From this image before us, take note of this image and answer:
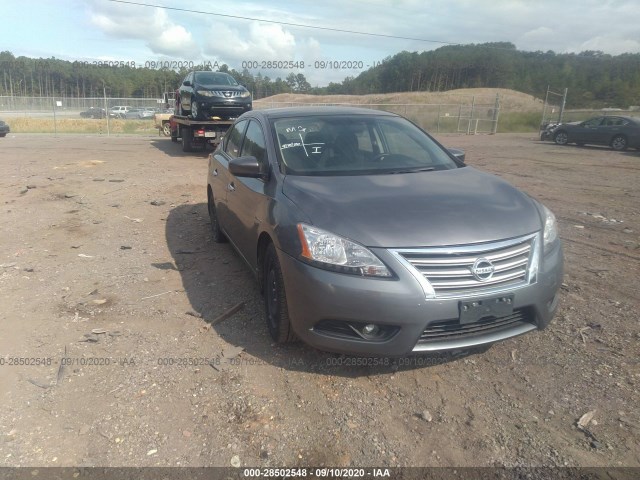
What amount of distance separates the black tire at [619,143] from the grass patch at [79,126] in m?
23.8

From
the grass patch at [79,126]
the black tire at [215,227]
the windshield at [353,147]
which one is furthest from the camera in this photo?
the grass patch at [79,126]

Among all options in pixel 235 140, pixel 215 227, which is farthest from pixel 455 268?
pixel 215 227

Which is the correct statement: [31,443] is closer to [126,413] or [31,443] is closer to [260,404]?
[126,413]

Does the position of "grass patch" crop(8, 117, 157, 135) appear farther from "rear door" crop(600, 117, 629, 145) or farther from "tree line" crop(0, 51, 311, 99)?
"tree line" crop(0, 51, 311, 99)

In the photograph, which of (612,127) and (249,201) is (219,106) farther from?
(612,127)

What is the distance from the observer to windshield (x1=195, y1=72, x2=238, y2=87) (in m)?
15.3

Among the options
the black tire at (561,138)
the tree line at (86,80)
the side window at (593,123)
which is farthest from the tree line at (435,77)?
the side window at (593,123)

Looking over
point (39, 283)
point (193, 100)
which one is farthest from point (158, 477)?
point (193, 100)

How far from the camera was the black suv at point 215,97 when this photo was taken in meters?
14.7

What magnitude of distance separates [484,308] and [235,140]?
3483 millimetres

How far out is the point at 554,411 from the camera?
285 cm

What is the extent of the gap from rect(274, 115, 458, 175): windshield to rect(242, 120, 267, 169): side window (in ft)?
0.55

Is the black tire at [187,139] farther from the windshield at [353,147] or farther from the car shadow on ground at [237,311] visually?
the windshield at [353,147]

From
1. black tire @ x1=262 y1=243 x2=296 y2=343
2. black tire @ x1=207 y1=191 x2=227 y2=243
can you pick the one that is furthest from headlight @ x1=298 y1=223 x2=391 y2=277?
black tire @ x1=207 y1=191 x2=227 y2=243
